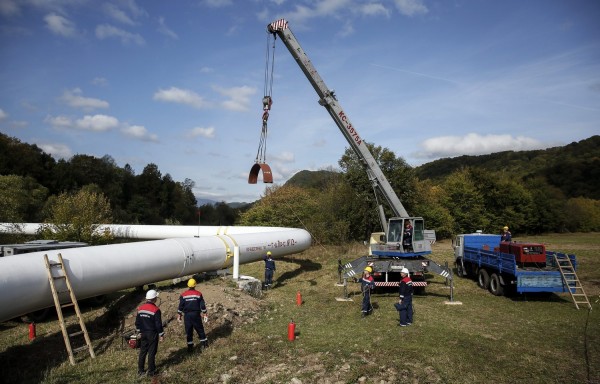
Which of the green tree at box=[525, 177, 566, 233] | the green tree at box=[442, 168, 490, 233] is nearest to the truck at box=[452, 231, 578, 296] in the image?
the green tree at box=[442, 168, 490, 233]

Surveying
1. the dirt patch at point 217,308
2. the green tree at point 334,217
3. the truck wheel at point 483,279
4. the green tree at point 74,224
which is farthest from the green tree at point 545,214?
the dirt patch at point 217,308

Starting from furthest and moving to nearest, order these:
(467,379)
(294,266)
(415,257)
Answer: (294,266), (415,257), (467,379)

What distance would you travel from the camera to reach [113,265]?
1205 centimetres

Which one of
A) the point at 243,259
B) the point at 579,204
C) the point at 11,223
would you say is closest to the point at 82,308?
the point at 243,259

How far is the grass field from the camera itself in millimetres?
8352

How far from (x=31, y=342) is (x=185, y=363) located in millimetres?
5138

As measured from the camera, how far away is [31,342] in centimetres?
1118

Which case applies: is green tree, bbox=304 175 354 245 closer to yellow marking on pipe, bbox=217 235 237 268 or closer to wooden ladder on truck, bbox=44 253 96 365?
yellow marking on pipe, bbox=217 235 237 268

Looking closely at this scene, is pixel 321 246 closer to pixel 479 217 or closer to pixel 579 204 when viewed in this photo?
pixel 479 217

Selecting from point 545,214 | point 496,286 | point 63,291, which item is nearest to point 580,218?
point 545,214

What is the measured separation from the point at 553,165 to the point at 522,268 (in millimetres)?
95942

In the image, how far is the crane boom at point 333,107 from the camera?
17000 millimetres

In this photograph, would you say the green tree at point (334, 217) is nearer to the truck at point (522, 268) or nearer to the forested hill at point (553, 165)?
the truck at point (522, 268)

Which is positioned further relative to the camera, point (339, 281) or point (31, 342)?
point (339, 281)
